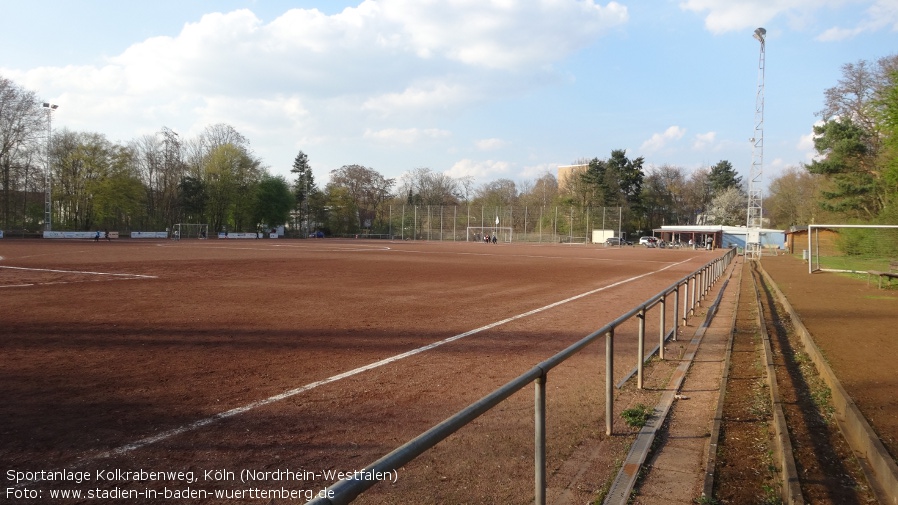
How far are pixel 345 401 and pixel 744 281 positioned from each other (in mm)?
21707

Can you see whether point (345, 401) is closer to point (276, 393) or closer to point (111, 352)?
point (276, 393)

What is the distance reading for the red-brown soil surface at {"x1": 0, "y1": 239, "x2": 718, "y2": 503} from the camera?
150 inches

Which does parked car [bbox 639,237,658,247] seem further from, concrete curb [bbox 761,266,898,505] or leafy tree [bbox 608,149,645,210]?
concrete curb [bbox 761,266,898,505]

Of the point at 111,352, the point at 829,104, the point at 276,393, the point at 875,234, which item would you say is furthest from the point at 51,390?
the point at 829,104

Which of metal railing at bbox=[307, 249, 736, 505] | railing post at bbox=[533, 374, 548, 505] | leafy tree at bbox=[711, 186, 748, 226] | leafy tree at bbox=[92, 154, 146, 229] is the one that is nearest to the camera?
metal railing at bbox=[307, 249, 736, 505]

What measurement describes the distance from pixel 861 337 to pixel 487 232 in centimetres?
8015

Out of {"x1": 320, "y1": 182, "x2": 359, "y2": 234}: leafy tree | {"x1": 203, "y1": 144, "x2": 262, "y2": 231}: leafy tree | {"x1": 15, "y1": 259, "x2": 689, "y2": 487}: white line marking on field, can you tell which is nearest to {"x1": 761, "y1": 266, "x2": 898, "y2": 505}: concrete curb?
{"x1": 15, "y1": 259, "x2": 689, "y2": 487}: white line marking on field

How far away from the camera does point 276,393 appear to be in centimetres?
564

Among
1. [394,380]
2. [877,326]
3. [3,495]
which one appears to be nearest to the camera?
[3,495]

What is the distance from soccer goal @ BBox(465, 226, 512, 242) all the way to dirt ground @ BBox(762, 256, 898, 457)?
6818 centimetres

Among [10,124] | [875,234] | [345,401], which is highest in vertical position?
[10,124]

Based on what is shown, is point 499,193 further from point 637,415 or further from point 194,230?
point 637,415

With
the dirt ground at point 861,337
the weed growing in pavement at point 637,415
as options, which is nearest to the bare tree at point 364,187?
the dirt ground at point 861,337

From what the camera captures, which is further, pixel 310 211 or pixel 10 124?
pixel 310 211
